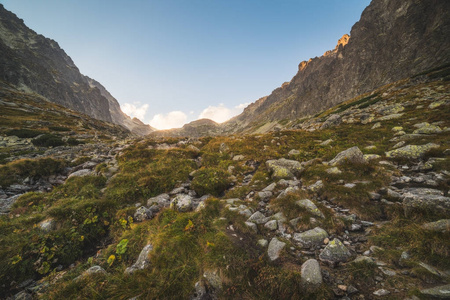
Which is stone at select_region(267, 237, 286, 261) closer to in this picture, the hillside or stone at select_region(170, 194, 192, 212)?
the hillside

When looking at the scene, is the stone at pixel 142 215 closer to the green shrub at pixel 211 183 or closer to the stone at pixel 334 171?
the green shrub at pixel 211 183

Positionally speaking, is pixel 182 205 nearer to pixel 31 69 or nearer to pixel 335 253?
pixel 335 253

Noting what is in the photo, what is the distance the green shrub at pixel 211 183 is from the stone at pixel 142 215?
3.09 meters

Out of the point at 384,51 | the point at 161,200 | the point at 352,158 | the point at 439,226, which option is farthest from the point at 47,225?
the point at 384,51

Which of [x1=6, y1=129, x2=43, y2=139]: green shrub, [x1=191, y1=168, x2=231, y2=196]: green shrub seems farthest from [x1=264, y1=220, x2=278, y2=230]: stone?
[x1=6, y1=129, x2=43, y2=139]: green shrub

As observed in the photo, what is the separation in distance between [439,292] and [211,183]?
8.47 m

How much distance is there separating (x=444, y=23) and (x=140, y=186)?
121589 millimetres

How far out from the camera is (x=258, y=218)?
616 centimetres

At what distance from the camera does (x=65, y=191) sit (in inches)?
375

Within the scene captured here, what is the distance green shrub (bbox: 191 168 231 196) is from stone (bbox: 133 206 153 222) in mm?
3086

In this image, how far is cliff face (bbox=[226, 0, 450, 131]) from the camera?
67.7m

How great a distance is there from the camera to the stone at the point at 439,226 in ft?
11.8

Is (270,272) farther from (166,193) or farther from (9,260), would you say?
(9,260)

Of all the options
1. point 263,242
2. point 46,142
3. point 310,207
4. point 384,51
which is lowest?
point 263,242
